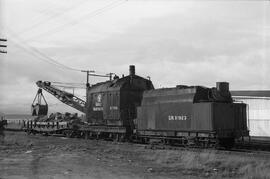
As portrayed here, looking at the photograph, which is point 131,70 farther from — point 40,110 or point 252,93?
point 252,93

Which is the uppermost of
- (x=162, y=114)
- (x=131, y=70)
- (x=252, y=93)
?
(x=131, y=70)

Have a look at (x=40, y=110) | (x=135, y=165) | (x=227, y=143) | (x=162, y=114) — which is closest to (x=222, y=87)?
(x=227, y=143)

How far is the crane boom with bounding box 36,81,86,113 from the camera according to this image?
37.6m

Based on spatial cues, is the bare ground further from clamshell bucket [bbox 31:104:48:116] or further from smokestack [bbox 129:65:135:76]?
clamshell bucket [bbox 31:104:48:116]

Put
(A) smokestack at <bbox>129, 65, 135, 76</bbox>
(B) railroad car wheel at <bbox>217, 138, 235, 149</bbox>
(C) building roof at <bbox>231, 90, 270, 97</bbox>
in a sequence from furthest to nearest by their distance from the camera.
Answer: (C) building roof at <bbox>231, 90, 270, 97</bbox> → (A) smokestack at <bbox>129, 65, 135, 76</bbox> → (B) railroad car wheel at <bbox>217, 138, 235, 149</bbox>

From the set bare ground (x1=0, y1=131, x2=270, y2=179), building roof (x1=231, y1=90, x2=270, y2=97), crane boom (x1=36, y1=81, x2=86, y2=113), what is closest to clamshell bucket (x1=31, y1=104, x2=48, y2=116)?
crane boom (x1=36, y1=81, x2=86, y2=113)

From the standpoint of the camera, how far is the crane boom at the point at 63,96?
37594 mm

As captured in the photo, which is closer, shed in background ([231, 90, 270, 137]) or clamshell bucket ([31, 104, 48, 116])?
shed in background ([231, 90, 270, 137])

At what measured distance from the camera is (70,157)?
17125mm

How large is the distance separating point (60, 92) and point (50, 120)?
181 inches

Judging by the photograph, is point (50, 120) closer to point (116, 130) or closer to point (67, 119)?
point (67, 119)

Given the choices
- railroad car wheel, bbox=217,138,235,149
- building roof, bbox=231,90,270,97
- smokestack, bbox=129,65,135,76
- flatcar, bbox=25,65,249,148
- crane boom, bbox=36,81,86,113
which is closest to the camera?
flatcar, bbox=25,65,249,148

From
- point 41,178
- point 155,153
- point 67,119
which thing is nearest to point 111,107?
point 67,119

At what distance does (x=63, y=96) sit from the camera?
39750 mm
